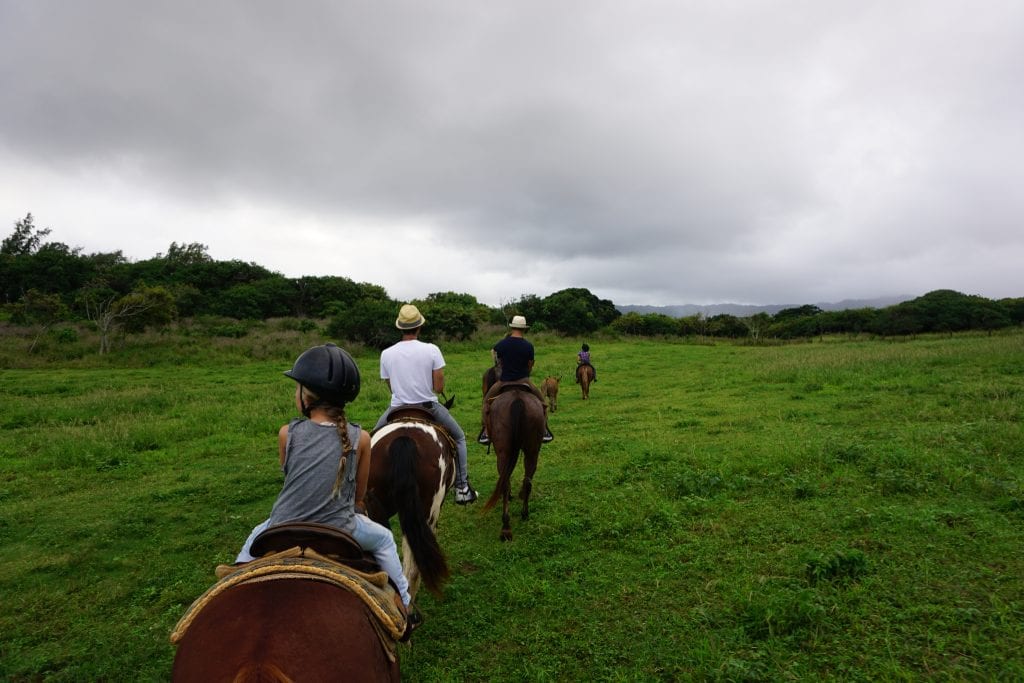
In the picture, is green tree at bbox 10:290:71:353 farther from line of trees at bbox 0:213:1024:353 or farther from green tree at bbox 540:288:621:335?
green tree at bbox 540:288:621:335

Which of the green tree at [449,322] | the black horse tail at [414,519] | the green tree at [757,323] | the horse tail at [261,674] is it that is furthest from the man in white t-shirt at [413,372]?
the green tree at [757,323]

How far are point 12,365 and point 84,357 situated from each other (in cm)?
249

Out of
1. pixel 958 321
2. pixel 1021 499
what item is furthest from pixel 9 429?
pixel 958 321

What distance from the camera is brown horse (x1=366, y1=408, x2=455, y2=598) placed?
3930 mm

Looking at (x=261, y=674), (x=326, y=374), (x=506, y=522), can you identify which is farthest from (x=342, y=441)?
(x=506, y=522)

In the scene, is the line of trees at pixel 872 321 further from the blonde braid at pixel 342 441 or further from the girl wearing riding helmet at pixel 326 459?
the blonde braid at pixel 342 441

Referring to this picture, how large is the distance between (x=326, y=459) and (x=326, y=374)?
46 cm

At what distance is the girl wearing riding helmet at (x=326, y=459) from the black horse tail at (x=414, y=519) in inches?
38.9

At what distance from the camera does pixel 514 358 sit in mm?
6648

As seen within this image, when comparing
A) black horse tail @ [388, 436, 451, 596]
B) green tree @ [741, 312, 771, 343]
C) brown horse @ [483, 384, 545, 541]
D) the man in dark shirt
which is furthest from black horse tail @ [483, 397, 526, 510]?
green tree @ [741, 312, 771, 343]

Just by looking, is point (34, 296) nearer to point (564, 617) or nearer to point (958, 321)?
point (564, 617)

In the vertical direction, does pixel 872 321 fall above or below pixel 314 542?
above

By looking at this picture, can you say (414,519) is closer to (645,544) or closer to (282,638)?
(282,638)

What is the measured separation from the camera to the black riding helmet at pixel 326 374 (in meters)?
2.68
